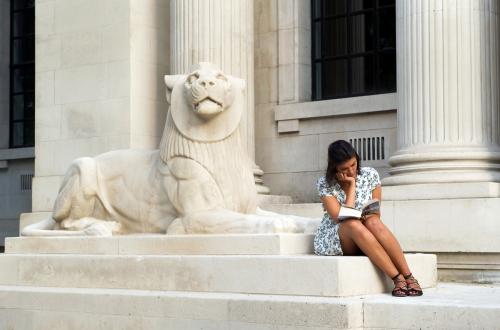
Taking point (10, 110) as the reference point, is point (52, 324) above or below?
below

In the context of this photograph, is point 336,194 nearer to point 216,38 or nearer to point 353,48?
point 216,38

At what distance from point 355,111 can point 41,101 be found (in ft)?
20.7

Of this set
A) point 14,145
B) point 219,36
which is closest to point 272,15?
point 219,36

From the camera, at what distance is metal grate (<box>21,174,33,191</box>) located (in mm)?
23094

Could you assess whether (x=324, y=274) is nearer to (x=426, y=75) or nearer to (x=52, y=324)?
(x=52, y=324)

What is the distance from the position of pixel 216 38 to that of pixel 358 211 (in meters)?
8.57

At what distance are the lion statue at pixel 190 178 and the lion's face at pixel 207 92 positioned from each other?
11 millimetres

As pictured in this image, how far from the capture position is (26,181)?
76.3 feet

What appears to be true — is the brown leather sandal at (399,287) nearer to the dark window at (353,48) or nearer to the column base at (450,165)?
the column base at (450,165)

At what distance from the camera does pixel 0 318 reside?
36.5 feet

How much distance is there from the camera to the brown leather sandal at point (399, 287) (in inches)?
357

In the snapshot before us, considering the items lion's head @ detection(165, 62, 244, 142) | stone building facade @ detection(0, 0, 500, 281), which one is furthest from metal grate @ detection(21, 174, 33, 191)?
lion's head @ detection(165, 62, 244, 142)

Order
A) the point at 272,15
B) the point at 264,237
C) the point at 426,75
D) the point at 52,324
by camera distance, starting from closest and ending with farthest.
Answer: the point at 264,237 → the point at 52,324 → the point at 426,75 → the point at 272,15

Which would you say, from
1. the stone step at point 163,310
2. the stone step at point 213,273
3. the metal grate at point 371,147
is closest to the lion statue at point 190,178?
the stone step at point 213,273
